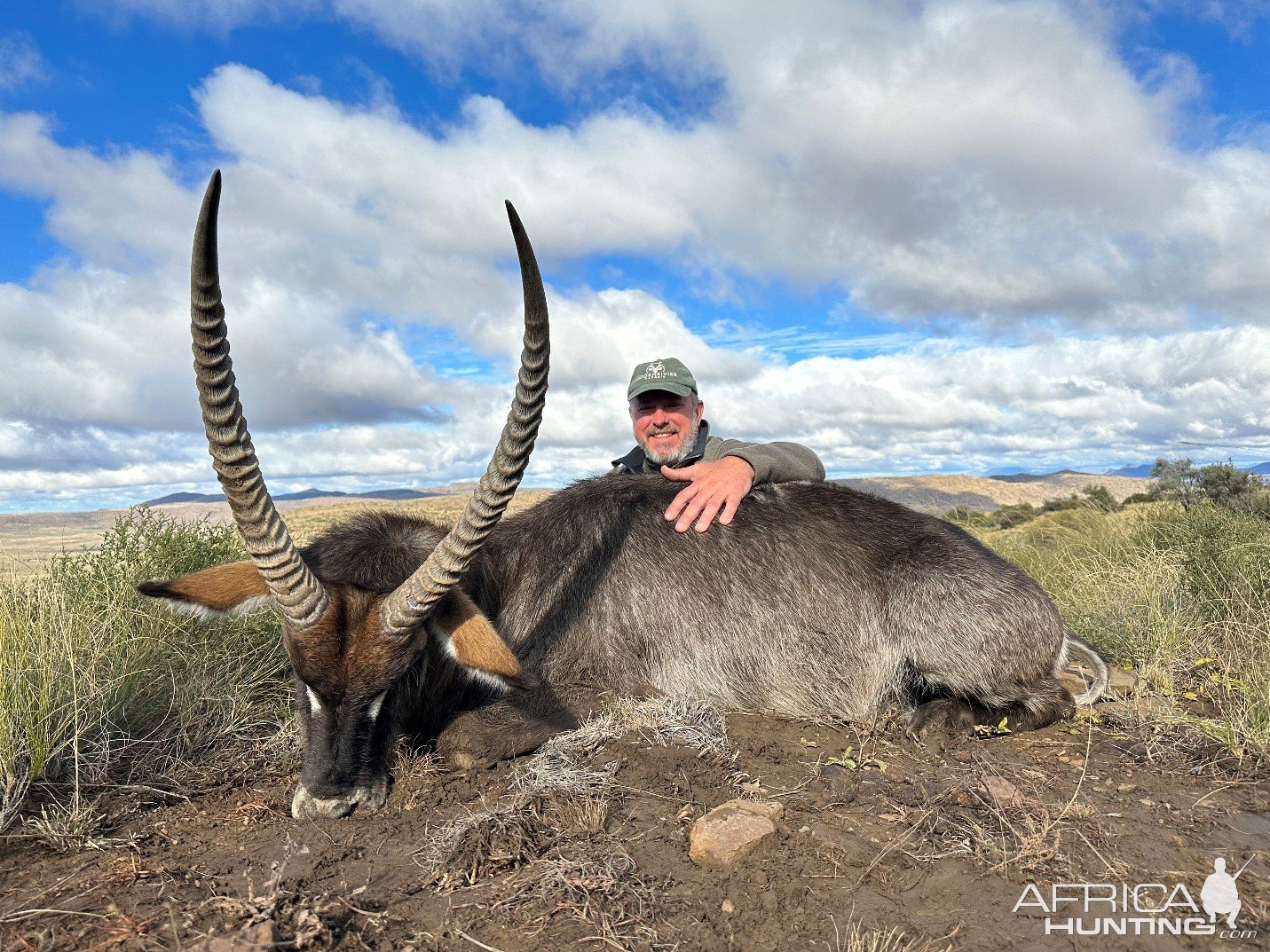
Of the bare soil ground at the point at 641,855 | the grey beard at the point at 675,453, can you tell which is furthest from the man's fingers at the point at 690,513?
the grey beard at the point at 675,453

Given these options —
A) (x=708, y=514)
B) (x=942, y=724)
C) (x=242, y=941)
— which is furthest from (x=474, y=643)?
(x=942, y=724)

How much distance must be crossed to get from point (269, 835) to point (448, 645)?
1022mm

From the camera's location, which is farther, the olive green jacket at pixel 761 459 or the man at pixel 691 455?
the olive green jacket at pixel 761 459

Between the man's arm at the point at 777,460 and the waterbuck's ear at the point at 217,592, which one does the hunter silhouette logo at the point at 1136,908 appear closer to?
the man's arm at the point at 777,460

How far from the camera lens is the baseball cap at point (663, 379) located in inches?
247

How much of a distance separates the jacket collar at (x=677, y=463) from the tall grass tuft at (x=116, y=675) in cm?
305

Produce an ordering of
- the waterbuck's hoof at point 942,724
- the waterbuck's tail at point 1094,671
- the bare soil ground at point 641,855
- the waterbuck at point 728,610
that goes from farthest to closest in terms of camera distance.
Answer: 1. the waterbuck's tail at point 1094,671
2. the waterbuck's hoof at point 942,724
3. the waterbuck at point 728,610
4. the bare soil ground at point 641,855

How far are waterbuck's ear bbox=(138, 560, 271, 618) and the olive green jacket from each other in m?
2.51

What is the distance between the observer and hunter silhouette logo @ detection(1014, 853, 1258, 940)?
2.67 m

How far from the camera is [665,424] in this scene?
6.52 meters

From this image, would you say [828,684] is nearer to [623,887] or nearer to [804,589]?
[804,589]

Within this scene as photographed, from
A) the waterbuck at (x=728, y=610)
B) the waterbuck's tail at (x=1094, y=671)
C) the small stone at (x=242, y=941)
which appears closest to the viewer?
the small stone at (x=242, y=941)

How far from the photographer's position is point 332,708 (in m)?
3.46

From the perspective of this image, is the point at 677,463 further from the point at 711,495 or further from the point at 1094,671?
the point at 1094,671
